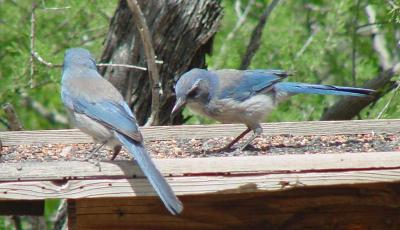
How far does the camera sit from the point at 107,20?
26.2 feet

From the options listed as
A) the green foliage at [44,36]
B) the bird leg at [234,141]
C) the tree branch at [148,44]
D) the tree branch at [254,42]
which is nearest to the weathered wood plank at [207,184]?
the bird leg at [234,141]

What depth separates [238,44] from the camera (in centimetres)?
817

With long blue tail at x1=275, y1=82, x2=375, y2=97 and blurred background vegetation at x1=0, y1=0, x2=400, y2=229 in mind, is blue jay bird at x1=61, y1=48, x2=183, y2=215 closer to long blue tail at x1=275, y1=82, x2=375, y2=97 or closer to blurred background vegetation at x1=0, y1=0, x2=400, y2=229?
long blue tail at x1=275, y1=82, x2=375, y2=97

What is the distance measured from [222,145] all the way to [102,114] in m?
0.95

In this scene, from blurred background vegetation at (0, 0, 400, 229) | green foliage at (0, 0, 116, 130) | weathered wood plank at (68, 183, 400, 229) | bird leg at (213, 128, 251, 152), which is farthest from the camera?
blurred background vegetation at (0, 0, 400, 229)

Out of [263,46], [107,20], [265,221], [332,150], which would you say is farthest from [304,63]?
[265,221]

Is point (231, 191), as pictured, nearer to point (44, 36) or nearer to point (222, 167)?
point (222, 167)

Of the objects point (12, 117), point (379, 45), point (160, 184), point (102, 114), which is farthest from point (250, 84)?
point (379, 45)

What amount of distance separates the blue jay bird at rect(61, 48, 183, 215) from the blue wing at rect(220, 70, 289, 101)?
81cm

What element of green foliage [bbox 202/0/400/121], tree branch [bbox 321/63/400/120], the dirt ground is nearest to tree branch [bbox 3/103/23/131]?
the dirt ground

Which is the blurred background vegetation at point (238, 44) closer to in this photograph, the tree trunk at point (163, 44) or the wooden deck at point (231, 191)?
the tree trunk at point (163, 44)

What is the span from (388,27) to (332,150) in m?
3.29

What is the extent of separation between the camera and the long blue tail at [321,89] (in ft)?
18.7

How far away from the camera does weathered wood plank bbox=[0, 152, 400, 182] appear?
3.98 metres
